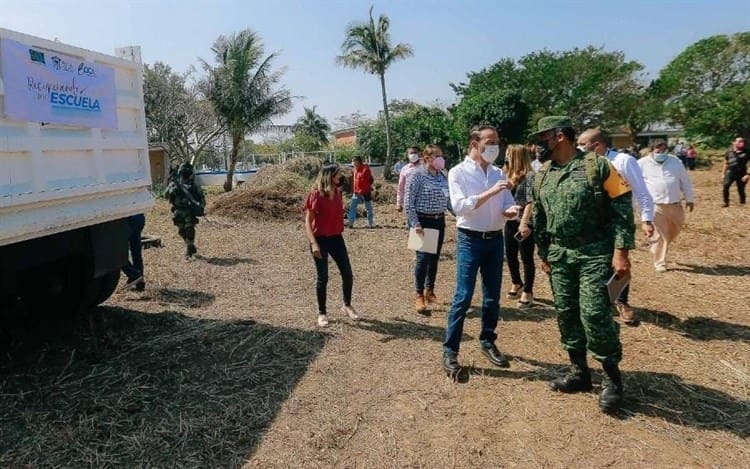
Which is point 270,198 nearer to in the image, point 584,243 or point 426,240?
point 426,240

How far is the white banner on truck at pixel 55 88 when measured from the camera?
3082 millimetres

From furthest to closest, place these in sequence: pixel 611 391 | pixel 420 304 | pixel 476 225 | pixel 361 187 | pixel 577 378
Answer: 1. pixel 361 187
2. pixel 420 304
3. pixel 476 225
4. pixel 577 378
5. pixel 611 391

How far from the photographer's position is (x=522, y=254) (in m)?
5.48

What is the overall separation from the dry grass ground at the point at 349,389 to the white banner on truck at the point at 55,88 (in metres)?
1.77

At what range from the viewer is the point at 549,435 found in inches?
119

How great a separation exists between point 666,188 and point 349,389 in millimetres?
4885

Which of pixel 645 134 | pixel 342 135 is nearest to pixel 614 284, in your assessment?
pixel 645 134

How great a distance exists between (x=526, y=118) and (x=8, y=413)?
2812cm

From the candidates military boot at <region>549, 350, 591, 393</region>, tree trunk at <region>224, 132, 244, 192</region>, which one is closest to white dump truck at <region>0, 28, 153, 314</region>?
military boot at <region>549, 350, 591, 393</region>

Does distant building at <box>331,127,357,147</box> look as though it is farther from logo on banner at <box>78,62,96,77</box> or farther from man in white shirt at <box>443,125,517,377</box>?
man in white shirt at <box>443,125,517,377</box>

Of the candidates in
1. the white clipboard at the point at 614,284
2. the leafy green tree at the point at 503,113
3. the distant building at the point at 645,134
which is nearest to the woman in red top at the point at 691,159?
the leafy green tree at the point at 503,113

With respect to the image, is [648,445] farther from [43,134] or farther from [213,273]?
[213,273]

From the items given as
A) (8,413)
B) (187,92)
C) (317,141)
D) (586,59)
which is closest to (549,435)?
(8,413)

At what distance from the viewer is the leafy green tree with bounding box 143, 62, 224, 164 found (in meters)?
27.8
